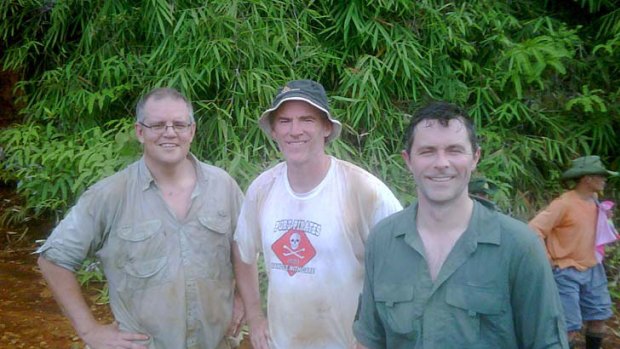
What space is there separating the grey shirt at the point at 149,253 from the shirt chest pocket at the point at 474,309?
115cm

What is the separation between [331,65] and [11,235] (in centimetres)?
340

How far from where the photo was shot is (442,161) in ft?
5.92

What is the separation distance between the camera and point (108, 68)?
5832mm

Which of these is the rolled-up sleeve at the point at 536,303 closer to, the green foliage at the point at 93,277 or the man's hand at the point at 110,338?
the man's hand at the point at 110,338

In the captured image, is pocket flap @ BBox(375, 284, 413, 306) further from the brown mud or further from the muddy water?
the muddy water

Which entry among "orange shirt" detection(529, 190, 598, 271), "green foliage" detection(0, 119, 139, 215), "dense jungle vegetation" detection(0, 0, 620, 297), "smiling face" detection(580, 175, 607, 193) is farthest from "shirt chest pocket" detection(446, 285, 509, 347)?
"green foliage" detection(0, 119, 139, 215)

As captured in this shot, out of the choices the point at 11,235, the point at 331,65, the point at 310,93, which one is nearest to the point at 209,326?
the point at 310,93

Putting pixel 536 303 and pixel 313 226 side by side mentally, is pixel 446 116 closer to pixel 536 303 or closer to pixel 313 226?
pixel 536 303

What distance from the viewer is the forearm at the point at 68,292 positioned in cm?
253

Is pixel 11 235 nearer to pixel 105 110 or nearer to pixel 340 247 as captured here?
pixel 105 110

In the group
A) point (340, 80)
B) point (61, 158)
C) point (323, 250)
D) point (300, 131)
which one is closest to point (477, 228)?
point (323, 250)

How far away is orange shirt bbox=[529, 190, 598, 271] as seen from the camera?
13.3 ft

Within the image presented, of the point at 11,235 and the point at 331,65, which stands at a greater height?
the point at 331,65

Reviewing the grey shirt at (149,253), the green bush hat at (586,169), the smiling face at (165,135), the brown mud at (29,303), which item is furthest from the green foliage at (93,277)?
the green bush hat at (586,169)
